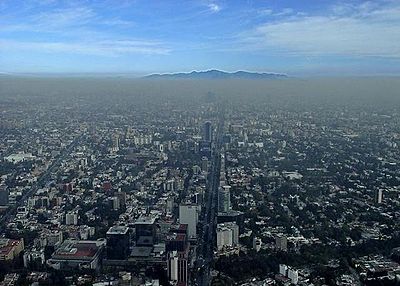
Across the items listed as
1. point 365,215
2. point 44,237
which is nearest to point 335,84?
point 365,215

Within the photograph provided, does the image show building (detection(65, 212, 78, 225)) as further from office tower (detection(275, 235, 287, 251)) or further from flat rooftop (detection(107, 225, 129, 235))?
office tower (detection(275, 235, 287, 251))

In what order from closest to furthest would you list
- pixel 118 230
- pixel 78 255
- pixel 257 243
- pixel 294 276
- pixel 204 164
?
pixel 294 276
pixel 78 255
pixel 118 230
pixel 257 243
pixel 204 164

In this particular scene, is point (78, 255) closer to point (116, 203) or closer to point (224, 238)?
point (224, 238)

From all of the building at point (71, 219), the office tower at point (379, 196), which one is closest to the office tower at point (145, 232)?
the building at point (71, 219)

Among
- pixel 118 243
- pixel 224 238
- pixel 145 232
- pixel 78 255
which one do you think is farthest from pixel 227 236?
pixel 78 255

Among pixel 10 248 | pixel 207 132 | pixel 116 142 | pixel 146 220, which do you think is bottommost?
pixel 10 248
